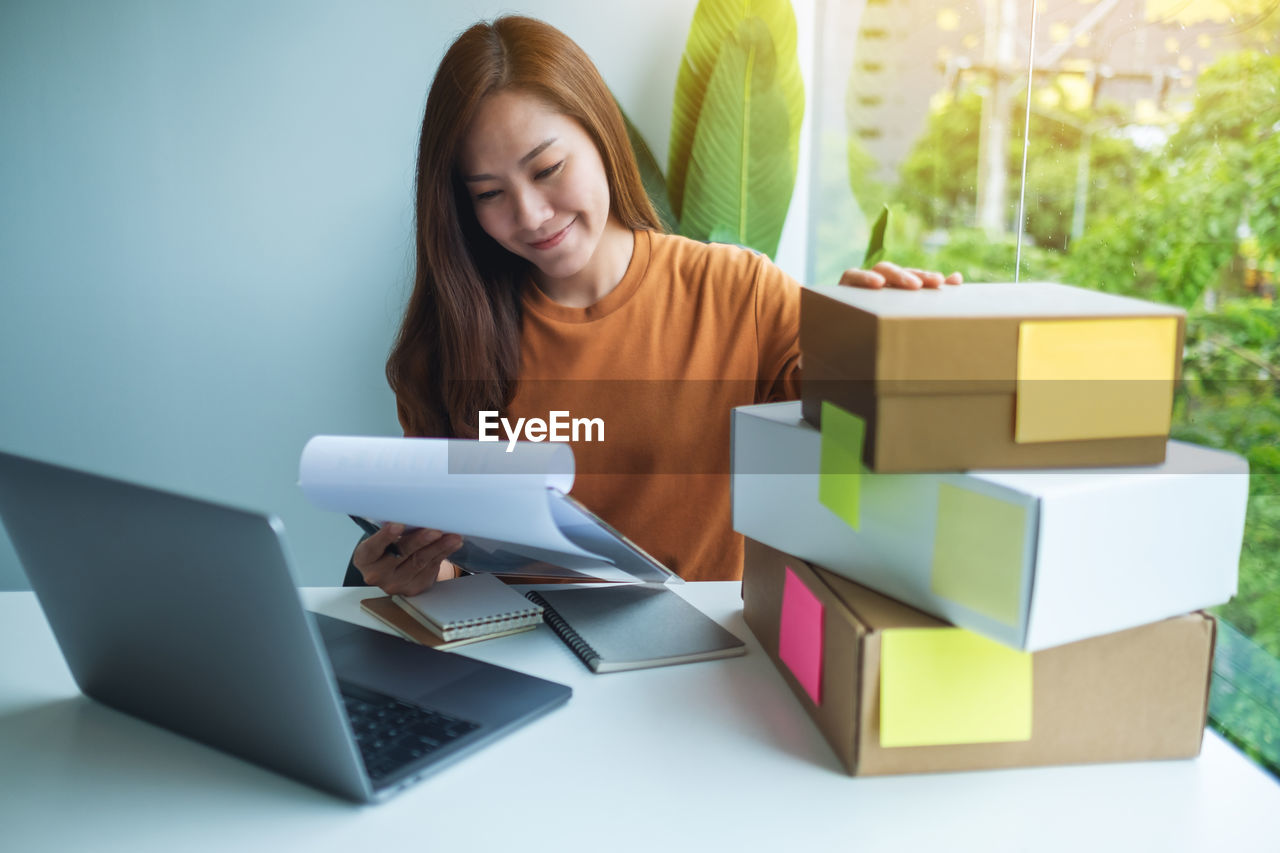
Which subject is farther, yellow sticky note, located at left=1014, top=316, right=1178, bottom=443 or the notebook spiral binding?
the notebook spiral binding

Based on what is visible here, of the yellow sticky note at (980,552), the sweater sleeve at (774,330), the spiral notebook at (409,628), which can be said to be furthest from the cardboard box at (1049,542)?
the sweater sleeve at (774,330)

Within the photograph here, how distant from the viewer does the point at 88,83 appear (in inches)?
77.2

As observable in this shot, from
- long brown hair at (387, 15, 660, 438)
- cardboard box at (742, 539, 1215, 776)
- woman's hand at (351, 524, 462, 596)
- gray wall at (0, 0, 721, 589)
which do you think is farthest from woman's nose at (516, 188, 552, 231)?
gray wall at (0, 0, 721, 589)

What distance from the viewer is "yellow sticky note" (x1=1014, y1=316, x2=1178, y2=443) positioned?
590mm

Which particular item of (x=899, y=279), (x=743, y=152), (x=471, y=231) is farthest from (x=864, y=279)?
(x=743, y=152)

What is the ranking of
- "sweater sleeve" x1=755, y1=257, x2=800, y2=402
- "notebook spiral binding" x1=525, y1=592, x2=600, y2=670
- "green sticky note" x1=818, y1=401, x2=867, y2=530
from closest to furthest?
"green sticky note" x1=818, y1=401, x2=867, y2=530 < "notebook spiral binding" x1=525, y1=592, x2=600, y2=670 < "sweater sleeve" x1=755, y1=257, x2=800, y2=402

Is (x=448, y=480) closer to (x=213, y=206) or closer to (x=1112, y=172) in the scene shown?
(x=1112, y=172)

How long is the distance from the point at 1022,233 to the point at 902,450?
1.17 metres

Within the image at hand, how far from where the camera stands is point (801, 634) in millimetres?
700

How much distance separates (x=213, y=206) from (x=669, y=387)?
127 cm

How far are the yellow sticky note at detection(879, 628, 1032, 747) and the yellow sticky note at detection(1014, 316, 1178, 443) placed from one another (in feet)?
0.47

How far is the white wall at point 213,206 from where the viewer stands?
6.44ft

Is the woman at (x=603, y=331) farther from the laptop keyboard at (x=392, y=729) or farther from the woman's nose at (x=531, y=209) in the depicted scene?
the laptop keyboard at (x=392, y=729)

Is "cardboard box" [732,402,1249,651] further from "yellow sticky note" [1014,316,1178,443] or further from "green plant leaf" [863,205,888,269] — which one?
"green plant leaf" [863,205,888,269]
